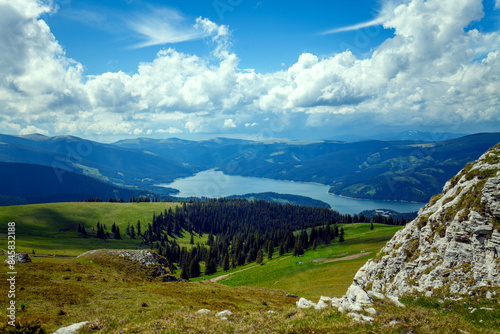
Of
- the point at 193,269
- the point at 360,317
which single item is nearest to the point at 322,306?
the point at 360,317

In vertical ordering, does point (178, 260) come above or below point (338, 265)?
below

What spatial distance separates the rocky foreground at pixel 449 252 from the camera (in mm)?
21141

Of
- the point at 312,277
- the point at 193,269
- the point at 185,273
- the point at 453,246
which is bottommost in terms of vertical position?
the point at 193,269

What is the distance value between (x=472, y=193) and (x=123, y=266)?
52.2 m

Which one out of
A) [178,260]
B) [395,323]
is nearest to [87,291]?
[395,323]

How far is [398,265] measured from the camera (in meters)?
30.5

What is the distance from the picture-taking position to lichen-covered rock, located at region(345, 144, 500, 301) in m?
22.7

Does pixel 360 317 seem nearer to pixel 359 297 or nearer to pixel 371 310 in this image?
pixel 371 310

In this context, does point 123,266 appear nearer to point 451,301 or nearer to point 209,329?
point 209,329

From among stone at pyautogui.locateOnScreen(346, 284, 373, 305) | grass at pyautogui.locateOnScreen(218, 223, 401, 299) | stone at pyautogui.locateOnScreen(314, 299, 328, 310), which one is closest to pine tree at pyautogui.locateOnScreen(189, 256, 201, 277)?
grass at pyautogui.locateOnScreen(218, 223, 401, 299)

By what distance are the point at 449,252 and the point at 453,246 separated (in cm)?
72

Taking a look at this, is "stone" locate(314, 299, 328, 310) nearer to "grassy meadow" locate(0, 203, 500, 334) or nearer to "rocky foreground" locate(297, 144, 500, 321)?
"rocky foreground" locate(297, 144, 500, 321)

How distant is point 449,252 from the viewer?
25516 millimetres

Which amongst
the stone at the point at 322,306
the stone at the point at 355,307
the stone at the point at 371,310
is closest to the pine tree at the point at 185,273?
the stone at the point at 322,306
